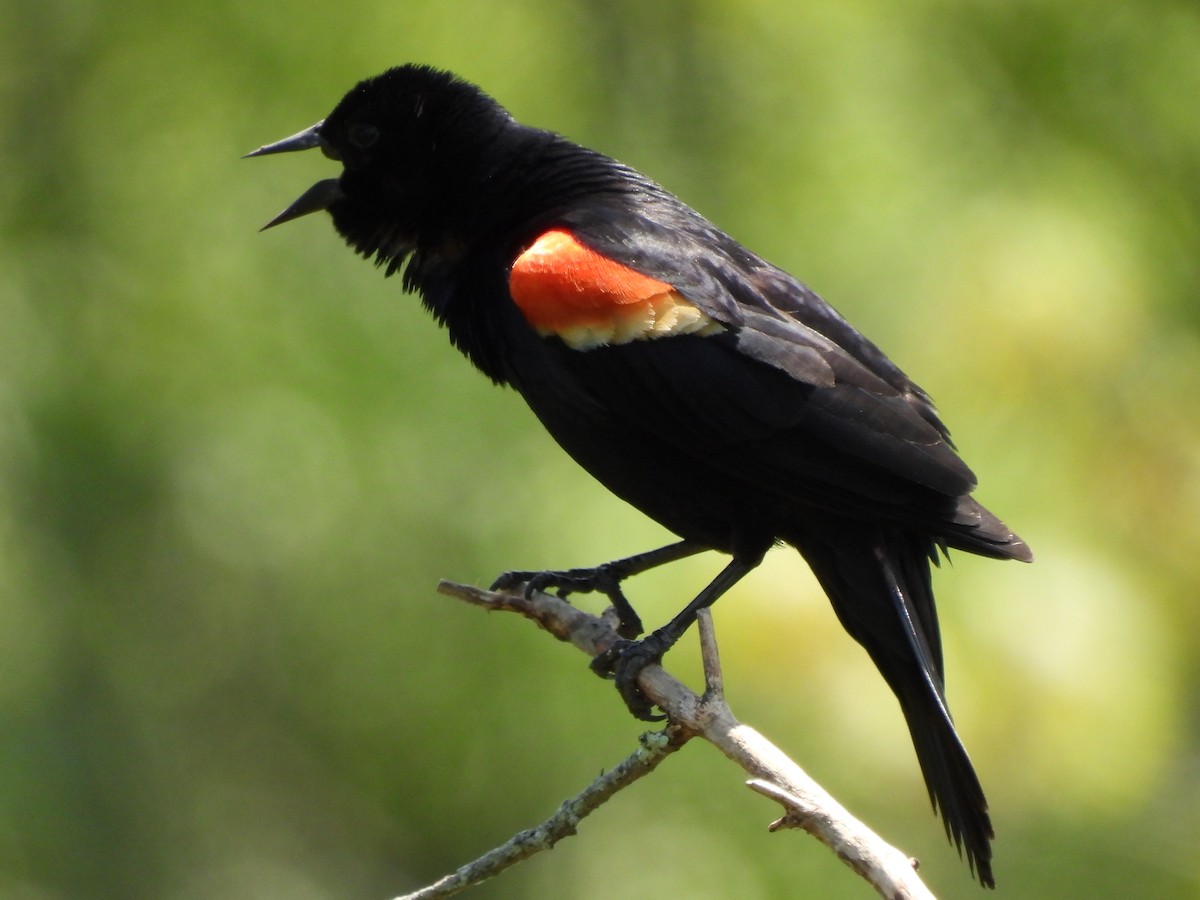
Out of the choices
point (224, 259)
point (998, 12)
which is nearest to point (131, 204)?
point (224, 259)

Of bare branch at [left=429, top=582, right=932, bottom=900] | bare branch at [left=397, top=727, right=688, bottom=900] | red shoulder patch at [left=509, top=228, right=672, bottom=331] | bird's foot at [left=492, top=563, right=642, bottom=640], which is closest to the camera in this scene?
bare branch at [left=429, top=582, right=932, bottom=900]

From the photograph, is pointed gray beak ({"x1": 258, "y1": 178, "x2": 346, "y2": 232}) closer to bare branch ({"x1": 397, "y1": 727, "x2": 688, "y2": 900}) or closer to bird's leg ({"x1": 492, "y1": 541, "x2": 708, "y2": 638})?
bird's leg ({"x1": 492, "y1": 541, "x2": 708, "y2": 638})

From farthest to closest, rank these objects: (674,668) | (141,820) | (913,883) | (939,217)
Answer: (141,820) → (939,217) → (674,668) → (913,883)

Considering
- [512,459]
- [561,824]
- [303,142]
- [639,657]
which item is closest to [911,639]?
[639,657]

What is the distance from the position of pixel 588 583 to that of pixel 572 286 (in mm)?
657

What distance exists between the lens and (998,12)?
13.2ft

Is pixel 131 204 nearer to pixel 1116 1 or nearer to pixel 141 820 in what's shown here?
pixel 141 820

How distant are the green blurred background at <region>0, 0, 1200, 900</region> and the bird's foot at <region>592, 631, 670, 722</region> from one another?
2.08 feet

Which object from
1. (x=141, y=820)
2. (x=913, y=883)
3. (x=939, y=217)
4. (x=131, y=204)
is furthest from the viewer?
(x=141, y=820)

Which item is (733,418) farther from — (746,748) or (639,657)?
(746,748)

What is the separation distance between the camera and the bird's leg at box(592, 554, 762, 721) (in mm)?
2355

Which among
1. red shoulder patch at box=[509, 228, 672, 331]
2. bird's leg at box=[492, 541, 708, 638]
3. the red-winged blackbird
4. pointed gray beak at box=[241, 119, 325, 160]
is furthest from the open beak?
bird's leg at box=[492, 541, 708, 638]

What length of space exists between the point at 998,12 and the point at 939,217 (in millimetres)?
785

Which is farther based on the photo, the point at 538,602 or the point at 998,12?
the point at 998,12
